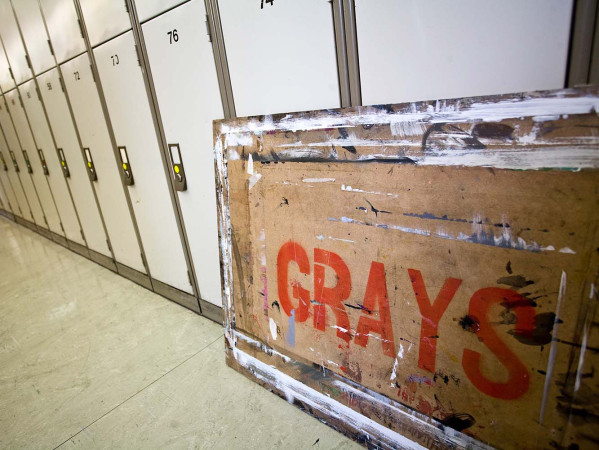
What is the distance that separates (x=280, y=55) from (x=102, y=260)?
304cm

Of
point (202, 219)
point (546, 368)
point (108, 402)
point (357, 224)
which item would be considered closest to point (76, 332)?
point (108, 402)

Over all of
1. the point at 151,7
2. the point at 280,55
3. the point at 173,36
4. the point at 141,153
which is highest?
the point at 151,7

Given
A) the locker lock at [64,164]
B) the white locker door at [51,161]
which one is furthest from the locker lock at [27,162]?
the locker lock at [64,164]

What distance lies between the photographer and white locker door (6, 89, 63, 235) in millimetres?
3729

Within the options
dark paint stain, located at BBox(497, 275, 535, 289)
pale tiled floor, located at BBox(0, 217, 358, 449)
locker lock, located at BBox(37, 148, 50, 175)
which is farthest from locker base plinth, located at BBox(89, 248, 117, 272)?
dark paint stain, located at BBox(497, 275, 535, 289)

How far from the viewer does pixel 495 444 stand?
92 centimetres

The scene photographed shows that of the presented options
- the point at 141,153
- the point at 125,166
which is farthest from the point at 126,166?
the point at 141,153

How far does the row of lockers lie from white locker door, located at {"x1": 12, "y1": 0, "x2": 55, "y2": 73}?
0.02 metres

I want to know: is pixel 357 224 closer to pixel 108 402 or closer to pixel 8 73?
pixel 108 402

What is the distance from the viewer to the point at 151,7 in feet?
5.63

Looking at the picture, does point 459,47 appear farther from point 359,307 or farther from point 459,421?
point 459,421

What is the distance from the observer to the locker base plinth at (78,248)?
365 centimetres

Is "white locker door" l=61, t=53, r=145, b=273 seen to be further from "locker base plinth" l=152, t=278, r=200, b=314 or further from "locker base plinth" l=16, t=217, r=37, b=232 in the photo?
"locker base plinth" l=16, t=217, r=37, b=232

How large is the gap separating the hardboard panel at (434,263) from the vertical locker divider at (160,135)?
32.0 inches
